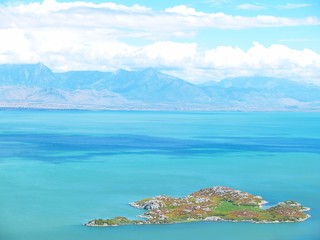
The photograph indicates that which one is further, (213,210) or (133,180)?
(133,180)

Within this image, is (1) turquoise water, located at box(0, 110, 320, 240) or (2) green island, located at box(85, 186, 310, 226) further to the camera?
(2) green island, located at box(85, 186, 310, 226)

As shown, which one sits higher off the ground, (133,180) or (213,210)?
(133,180)

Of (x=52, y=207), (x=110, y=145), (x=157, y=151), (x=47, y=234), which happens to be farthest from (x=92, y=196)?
(x=110, y=145)

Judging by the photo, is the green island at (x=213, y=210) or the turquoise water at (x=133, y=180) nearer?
the turquoise water at (x=133, y=180)
